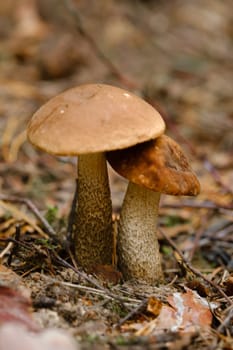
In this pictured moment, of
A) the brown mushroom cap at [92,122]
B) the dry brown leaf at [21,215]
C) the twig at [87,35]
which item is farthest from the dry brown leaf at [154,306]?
the twig at [87,35]

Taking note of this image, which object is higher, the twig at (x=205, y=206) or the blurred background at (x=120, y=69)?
the twig at (x=205, y=206)

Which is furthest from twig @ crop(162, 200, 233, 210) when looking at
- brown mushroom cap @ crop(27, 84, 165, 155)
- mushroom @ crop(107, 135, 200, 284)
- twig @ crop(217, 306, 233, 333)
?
brown mushroom cap @ crop(27, 84, 165, 155)

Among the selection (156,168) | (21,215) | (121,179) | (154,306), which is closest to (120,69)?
(121,179)

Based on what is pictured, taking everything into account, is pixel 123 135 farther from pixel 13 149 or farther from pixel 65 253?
pixel 13 149

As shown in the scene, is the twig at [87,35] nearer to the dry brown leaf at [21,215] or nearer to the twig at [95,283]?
the dry brown leaf at [21,215]

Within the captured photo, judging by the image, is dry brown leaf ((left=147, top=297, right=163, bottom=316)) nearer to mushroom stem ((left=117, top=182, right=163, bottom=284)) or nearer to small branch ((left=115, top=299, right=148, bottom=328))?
small branch ((left=115, top=299, right=148, bottom=328))

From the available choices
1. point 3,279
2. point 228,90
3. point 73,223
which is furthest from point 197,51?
point 3,279
